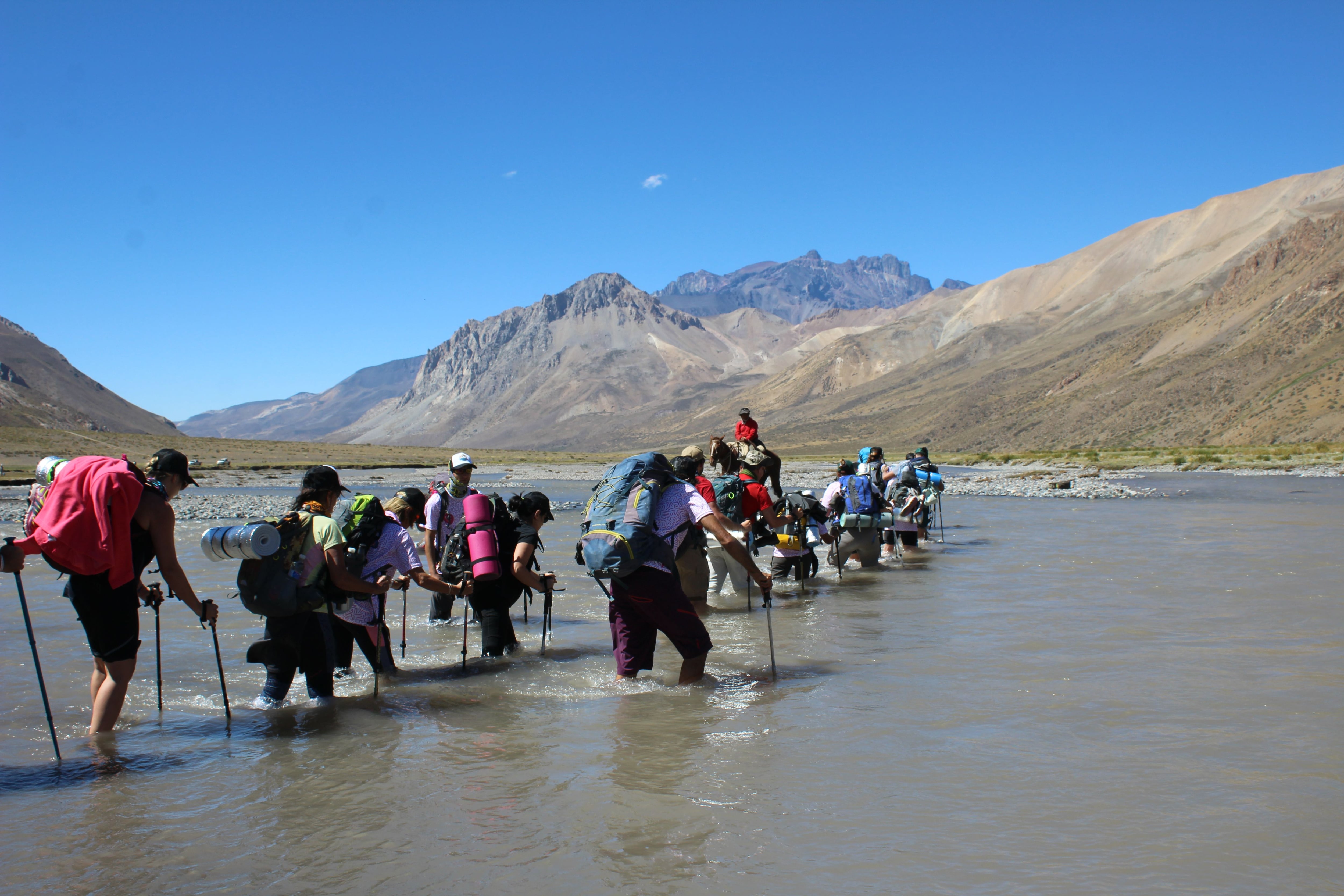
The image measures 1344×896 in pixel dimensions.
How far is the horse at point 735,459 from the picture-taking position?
1133 cm

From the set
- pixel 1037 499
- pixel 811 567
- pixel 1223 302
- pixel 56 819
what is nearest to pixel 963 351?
pixel 1223 302

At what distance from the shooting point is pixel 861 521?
1559 centimetres

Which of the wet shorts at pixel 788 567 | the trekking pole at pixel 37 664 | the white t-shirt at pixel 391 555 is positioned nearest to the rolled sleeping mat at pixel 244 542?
the trekking pole at pixel 37 664

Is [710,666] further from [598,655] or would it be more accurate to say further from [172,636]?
[172,636]

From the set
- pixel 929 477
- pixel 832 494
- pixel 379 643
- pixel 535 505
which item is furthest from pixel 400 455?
pixel 379 643

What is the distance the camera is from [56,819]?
5367mm

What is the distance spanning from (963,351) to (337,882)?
594 feet

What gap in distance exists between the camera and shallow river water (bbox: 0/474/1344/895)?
4703mm

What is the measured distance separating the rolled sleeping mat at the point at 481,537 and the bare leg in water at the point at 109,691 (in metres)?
2.74

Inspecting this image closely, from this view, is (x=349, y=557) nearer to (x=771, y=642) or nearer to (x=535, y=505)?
(x=535, y=505)

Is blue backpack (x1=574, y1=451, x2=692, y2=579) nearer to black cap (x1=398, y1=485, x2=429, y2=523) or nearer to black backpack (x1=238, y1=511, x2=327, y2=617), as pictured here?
Answer: black backpack (x1=238, y1=511, x2=327, y2=617)

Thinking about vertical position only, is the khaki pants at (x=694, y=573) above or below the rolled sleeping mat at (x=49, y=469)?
below

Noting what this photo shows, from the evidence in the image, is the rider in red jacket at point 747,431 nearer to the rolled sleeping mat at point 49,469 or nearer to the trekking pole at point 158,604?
the trekking pole at point 158,604

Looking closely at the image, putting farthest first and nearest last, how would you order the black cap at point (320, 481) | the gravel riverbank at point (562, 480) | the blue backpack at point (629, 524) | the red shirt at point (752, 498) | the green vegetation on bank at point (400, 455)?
the green vegetation on bank at point (400, 455), the gravel riverbank at point (562, 480), the red shirt at point (752, 498), the blue backpack at point (629, 524), the black cap at point (320, 481)
